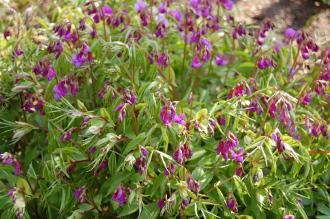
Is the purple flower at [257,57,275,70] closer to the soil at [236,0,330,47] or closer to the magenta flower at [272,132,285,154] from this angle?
the magenta flower at [272,132,285,154]

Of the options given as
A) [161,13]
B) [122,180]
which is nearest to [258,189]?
[122,180]

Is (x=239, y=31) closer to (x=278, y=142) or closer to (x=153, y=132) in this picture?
(x=153, y=132)

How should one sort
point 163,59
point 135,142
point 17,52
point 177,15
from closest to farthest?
point 135,142, point 163,59, point 17,52, point 177,15

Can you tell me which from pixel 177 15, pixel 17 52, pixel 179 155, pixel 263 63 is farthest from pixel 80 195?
pixel 177 15

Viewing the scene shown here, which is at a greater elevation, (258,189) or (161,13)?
(161,13)

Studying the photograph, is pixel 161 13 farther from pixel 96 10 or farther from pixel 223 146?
pixel 223 146

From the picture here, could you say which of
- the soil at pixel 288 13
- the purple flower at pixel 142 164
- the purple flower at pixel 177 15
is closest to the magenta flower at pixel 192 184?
the purple flower at pixel 142 164

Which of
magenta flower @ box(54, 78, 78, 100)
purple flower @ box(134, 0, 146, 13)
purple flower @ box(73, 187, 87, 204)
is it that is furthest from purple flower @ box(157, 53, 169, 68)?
purple flower @ box(73, 187, 87, 204)
